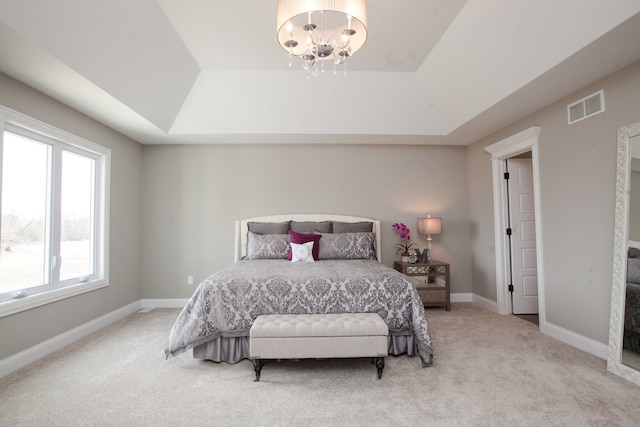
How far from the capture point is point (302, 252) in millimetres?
3643

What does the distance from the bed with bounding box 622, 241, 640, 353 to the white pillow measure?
2706 millimetres

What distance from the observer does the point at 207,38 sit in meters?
3.06

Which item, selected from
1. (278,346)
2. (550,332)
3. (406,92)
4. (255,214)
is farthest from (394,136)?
(278,346)

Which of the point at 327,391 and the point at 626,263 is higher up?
the point at 626,263

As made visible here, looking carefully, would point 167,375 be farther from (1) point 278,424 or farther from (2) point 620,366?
(2) point 620,366

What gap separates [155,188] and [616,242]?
16.8 ft

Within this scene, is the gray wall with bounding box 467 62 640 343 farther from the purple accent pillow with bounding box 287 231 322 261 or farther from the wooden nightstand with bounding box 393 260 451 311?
the purple accent pillow with bounding box 287 231 322 261

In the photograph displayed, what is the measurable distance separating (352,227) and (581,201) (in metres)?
2.39

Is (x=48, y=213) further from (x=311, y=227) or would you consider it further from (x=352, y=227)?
(x=352, y=227)

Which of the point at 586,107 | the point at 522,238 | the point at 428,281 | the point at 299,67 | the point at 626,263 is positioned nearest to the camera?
the point at 626,263

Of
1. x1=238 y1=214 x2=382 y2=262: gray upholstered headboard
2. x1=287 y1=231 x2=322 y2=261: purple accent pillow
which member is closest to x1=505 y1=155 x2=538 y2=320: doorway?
x1=238 y1=214 x2=382 y2=262: gray upholstered headboard

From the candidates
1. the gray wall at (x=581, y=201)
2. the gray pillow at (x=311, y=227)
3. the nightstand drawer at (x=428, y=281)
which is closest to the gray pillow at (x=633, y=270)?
the gray wall at (x=581, y=201)

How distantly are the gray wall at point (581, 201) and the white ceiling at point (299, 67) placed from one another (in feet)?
0.76

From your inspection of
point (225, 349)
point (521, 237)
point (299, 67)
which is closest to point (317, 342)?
point (225, 349)
